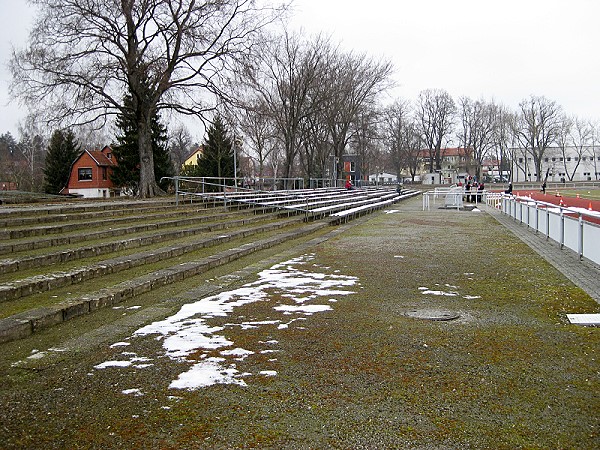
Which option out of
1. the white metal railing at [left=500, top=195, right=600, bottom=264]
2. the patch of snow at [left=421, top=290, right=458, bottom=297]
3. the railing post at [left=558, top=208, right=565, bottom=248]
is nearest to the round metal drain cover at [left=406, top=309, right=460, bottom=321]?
the patch of snow at [left=421, top=290, right=458, bottom=297]

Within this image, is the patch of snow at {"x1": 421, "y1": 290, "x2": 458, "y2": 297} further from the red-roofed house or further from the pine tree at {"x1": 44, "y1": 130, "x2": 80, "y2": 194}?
the red-roofed house

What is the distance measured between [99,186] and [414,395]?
65764mm

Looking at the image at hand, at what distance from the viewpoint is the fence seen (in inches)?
423

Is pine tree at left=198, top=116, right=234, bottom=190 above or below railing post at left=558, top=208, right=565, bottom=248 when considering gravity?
above

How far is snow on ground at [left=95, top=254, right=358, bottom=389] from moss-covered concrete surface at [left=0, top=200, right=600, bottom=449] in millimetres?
110

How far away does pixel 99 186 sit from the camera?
214 ft

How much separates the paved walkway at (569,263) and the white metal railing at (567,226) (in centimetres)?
15

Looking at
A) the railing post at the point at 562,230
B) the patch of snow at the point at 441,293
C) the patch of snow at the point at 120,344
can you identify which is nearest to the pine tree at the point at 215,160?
the railing post at the point at 562,230

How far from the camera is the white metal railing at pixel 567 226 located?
10.7 meters

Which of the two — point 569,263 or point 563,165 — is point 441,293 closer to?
point 569,263

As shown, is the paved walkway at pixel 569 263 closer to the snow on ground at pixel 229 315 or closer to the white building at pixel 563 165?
the snow on ground at pixel 229 315

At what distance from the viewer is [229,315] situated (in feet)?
22.5

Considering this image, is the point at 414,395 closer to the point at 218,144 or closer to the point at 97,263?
the point at 97,263

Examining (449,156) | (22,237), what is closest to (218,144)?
(22,237)
